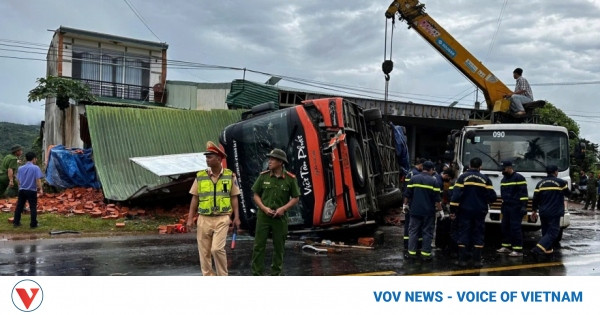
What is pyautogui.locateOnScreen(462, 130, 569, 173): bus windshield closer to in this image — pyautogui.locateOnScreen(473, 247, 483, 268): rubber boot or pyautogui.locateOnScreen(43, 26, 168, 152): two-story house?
pyautogui.locateOnScreen(473, 247, 483, 268): rubber boot

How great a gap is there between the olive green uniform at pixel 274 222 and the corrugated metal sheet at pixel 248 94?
487 inches

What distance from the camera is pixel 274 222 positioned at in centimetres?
579

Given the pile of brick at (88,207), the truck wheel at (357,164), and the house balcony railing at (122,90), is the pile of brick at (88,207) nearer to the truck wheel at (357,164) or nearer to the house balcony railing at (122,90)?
the truck wheel at (357,164)

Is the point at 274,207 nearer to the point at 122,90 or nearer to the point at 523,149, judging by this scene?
the point at 523,149

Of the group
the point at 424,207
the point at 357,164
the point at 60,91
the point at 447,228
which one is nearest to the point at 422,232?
the point at 424,207

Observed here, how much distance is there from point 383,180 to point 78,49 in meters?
17.9

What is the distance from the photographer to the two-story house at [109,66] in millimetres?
22172

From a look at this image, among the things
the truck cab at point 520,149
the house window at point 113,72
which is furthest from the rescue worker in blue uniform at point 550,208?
the house window at point 113,72

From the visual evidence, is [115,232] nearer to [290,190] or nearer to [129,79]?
[290,190]

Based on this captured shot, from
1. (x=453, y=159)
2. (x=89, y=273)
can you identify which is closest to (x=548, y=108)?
(x=453, y=159)

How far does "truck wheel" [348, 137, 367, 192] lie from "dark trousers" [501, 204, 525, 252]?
7.86ft

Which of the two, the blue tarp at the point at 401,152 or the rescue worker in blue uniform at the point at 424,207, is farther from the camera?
the blue tarp at the point at 401,152

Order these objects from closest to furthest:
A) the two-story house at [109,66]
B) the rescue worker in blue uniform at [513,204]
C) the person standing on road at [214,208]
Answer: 1. the person standing on road at [214,208]
2. the rescue worker in blue uniform at [513,204]
3. the two-story house at [109,66]
